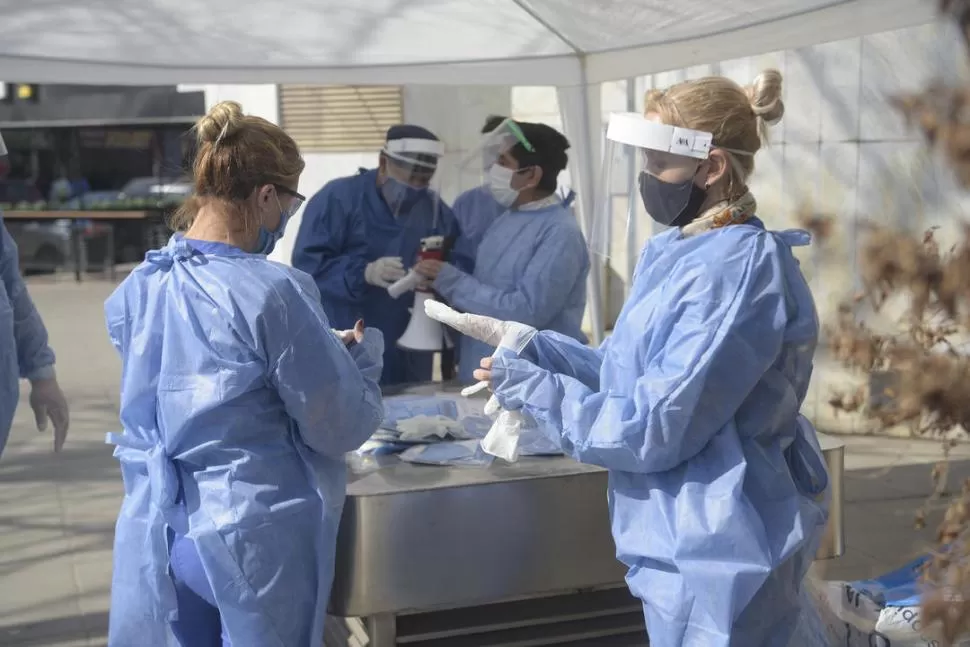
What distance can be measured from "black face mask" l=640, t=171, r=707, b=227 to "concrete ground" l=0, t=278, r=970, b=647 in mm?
2047

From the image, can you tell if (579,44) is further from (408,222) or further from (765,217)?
(765,217)

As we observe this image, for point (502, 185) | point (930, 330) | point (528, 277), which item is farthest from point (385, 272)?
point (930, 330)

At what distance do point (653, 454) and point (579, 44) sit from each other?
3138 mm

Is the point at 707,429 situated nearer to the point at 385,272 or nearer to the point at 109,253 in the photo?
Answer: the point at 385,272

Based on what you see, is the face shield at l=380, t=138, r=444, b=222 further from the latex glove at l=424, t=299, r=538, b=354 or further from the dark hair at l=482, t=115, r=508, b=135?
the latex glove at l=424, t=299, r=538, b=354

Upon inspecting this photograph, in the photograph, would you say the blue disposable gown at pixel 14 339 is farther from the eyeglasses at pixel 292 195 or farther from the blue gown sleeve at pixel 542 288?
the blue gown sleeve at pixel 542 288

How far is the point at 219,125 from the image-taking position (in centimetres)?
223

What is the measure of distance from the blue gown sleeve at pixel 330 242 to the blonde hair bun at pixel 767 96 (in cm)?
248

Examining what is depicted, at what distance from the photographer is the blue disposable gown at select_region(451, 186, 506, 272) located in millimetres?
4414

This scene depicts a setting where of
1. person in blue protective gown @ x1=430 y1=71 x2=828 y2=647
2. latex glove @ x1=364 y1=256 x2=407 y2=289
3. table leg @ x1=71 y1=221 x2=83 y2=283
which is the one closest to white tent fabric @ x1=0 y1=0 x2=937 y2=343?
latex glove @ x1=364 y1=256 x2=407 y2=289

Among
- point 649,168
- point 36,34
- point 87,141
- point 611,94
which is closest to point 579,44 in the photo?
point 36,34

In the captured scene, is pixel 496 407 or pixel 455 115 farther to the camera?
pixel 455 115

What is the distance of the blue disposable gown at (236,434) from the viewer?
2156 millimetres

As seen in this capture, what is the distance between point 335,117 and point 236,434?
748 cm
